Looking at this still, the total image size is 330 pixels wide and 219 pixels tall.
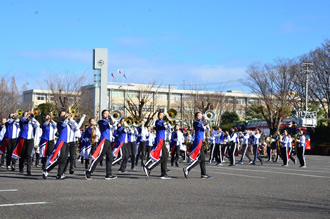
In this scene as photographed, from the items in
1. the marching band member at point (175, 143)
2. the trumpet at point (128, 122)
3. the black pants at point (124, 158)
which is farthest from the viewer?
the marching band member at point (175, 143)

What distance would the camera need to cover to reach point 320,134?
4662 cm

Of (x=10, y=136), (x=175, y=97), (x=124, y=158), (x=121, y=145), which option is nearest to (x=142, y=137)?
(x=121, y=145)

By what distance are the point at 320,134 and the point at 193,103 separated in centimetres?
2176

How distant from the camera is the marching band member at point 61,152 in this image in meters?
13.7

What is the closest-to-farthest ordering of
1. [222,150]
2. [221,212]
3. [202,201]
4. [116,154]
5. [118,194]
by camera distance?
[221,212], [202,201], [118,194], [116,154], [222,150]

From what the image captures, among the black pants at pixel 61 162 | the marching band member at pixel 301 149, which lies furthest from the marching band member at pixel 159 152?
the marching band member at pixel 301 149

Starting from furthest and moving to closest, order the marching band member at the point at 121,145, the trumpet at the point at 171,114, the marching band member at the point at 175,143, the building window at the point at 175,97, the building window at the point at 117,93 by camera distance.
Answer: the building window at the point at 175,97
the building window at the point at 117,93
the marching band member at the point at 175,143
the marching band member at the point at 121,145
the trumpet at the point at 171,114

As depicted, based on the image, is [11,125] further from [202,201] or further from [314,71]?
[314,71]

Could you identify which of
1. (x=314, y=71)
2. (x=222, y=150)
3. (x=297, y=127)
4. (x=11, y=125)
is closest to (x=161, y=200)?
(x=11, y=125)

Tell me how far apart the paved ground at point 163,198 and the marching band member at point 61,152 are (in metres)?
0.37

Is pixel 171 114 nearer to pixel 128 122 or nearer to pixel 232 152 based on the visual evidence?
pixel 128 122

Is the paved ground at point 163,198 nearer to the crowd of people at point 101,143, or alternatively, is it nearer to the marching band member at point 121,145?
the crowd of people at point 101,143

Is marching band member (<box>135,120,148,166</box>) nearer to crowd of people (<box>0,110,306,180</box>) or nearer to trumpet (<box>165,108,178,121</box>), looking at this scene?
crowd of people (<box>0,110,306,180</box>)

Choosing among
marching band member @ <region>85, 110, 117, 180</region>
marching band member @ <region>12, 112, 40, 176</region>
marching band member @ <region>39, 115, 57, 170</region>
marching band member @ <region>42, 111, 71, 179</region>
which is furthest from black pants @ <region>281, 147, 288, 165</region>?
marching band member @ <region>42, 111, 71, 179</region>
